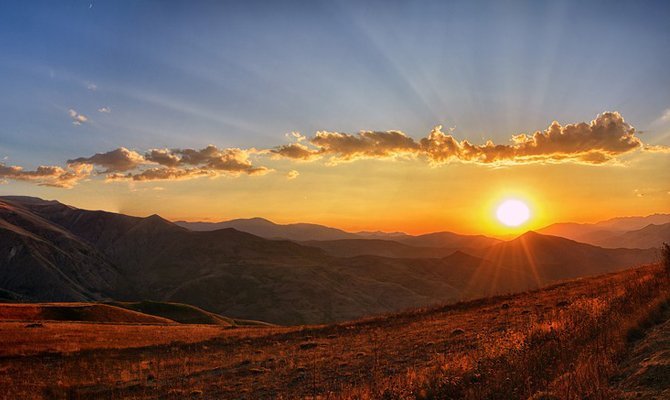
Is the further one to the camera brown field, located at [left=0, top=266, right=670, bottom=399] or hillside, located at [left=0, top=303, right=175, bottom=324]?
hillside, located at [left=0, top=303, right=175, bottom=324]

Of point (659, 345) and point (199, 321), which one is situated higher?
point (659, 345)

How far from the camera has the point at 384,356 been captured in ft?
62.5

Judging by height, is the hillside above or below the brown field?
below

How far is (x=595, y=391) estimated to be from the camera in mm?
7031

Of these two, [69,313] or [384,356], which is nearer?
[384,356]

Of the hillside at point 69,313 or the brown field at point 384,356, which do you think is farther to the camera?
the hillside at point 69,313

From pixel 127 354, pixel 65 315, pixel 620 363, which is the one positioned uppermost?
pixel 620 363

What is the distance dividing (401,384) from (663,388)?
6335 mm

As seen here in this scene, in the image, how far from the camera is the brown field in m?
9.66

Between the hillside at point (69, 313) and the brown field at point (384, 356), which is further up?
the brown field at point (384, 356)

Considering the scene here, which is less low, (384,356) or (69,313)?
(384,356)

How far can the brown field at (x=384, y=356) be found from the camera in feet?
31.7

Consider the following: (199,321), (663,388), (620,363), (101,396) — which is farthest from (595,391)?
(199,321)

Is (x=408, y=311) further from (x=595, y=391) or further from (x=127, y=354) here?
(x=595, y=391)
